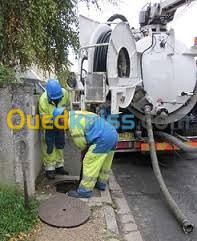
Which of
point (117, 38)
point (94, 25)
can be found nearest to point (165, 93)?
point (117, 38)

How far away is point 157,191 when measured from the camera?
5691 millimetres

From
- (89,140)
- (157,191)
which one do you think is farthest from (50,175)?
(157,191)

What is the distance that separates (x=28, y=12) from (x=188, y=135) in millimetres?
3825

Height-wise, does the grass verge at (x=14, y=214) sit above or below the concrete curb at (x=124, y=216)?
above

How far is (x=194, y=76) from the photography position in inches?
272

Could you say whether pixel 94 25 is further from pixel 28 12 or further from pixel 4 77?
pixel 4 77

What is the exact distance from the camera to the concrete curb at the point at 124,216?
415 cm

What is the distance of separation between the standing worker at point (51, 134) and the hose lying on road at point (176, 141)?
6.22 feet

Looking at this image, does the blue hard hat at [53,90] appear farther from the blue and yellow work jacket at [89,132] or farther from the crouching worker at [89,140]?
the blue and yellow work jacket at [89,132]

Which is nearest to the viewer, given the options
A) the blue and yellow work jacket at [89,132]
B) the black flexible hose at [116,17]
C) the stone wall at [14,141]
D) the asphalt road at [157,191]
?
the asphalt road at [157,191]

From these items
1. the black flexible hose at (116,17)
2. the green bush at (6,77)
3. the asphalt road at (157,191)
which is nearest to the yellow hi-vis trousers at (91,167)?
the asphalt road at (157,191)

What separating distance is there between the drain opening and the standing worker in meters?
0.24

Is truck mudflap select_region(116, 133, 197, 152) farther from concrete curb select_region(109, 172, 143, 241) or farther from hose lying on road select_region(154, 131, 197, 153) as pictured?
concrete curb select_region(109, 172, 143, 241)

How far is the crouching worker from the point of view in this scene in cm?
482
